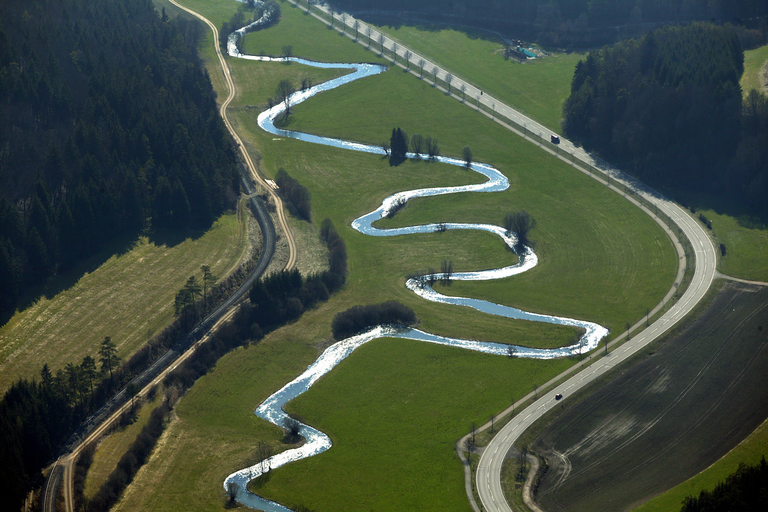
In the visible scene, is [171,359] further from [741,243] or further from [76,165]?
[741,243]

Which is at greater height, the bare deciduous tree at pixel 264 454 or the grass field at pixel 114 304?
the grass field at pixel 114 304

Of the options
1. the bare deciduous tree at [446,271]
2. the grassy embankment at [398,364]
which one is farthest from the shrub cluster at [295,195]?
the bare deciduous tree at [446,271]

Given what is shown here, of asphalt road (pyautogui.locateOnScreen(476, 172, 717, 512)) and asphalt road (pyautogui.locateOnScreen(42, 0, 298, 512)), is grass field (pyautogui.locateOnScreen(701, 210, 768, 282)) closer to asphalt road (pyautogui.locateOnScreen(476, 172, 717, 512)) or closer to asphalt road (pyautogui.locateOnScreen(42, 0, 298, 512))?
asphalt road (pyautogui.locateOnScreen(476, 172, 717, 512))

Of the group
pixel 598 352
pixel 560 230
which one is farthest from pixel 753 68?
pixel 598 352

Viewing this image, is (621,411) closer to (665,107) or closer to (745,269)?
(745,269)

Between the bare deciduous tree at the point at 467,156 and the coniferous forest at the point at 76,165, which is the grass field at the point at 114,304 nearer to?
the coniferous forest at the point at 76,165

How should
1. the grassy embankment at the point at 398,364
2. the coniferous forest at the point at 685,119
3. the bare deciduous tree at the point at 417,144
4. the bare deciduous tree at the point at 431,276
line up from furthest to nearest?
the bare deciduous tree at the point at 417,144, the coniferous forest at the point at 685,119, the bare deciduous tree at the point at 431,276, the grassy embankment at the point at 398,364

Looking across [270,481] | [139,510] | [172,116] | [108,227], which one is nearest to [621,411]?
[270,481]

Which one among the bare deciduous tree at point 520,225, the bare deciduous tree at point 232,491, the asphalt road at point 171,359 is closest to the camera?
the bare deciduous tree at point 232,491
